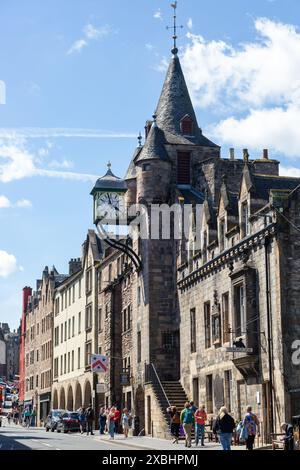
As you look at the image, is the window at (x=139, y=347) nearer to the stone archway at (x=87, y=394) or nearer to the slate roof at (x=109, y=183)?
the slate roof at (x=109, y=183)

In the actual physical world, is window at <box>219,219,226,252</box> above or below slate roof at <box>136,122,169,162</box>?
below

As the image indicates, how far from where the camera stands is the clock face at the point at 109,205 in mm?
46094

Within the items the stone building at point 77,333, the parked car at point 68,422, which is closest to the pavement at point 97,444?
the parked car at point 68,422

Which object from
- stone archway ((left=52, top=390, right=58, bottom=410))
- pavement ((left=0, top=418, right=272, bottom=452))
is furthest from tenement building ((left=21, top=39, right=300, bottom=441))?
stone archway ((left=52, top=390, right=58, bottom=410))

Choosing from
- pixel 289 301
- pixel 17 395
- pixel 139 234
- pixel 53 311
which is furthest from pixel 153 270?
pixel 17 395

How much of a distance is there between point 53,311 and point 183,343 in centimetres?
4148

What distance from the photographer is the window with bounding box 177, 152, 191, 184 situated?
46.8m

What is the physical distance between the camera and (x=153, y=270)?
1757 inches

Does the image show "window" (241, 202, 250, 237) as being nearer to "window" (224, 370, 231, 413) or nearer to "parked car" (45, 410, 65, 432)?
"window" (224, 370, 231, 413)

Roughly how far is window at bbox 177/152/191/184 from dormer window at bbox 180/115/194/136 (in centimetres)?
165

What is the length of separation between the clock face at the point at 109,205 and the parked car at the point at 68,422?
1289 cm

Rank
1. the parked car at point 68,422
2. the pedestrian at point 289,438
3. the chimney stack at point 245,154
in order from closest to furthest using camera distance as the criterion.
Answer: the pedestrian at point 289,438 < the chimney stack at point 245,154 < the parked car at point 68,422
